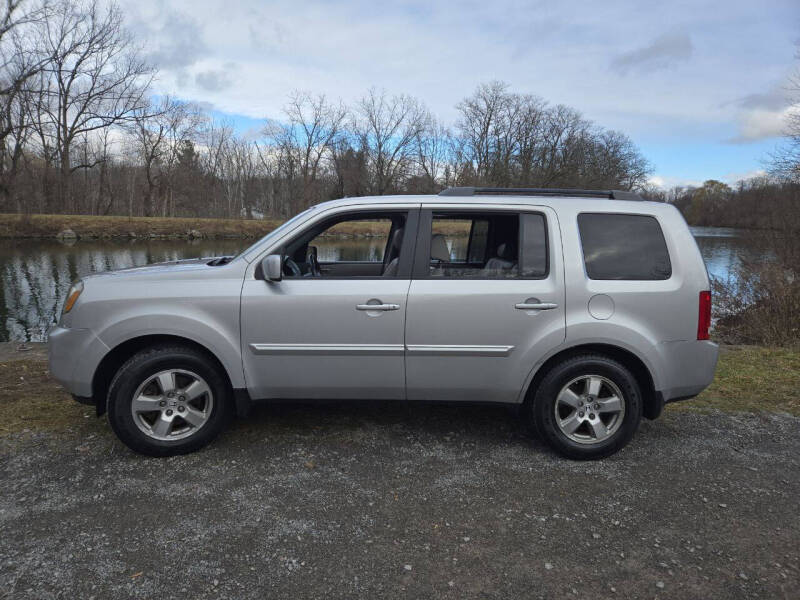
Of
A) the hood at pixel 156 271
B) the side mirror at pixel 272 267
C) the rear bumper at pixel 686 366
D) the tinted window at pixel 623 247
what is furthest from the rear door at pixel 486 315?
the hood at pixel 156 271

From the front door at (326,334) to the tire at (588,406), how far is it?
3.42 ft

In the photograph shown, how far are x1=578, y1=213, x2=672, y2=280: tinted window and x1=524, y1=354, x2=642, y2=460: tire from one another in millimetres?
631

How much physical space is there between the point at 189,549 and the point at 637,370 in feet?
10.1

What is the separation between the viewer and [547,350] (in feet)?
11.6

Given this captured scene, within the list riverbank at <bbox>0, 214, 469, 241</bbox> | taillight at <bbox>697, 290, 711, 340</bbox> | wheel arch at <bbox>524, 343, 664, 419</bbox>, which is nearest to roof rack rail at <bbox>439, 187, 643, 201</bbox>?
taillight at <bbox>697, 290, 711, 340</bbox>

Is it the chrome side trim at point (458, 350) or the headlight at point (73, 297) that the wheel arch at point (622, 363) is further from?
the headlight at point (73, 297)

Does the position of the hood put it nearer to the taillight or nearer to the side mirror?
the side mirror

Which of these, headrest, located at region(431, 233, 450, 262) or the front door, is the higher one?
headrest, located at region(431, 233, 450, 262)

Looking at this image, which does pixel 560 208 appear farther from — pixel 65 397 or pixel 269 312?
pixel 65 397

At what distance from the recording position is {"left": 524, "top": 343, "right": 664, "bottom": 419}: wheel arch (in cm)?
359

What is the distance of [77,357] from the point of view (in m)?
3.51

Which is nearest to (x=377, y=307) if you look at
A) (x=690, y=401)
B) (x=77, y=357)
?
(x=77, y=357)

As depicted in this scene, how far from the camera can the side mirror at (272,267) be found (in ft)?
11.1

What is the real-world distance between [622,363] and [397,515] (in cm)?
193
